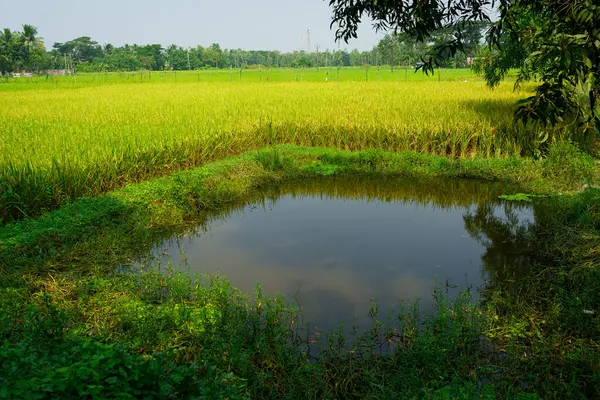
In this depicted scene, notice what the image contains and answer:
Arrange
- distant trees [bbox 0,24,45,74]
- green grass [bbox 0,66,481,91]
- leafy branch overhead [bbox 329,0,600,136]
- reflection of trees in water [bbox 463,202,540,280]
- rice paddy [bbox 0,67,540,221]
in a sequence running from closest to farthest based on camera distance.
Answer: leafy branch overhead [bbox 329,0,600,136] → reflection of trees in water [bbox 463,202,540,280] → rice paddy [bbox 0,67,540,221] → green grass [bbox 0,66,481,91] → distant trees [bbox 0,24,45,74]

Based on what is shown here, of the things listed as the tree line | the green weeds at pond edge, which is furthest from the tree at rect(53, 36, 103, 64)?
the green weeds at pond edge

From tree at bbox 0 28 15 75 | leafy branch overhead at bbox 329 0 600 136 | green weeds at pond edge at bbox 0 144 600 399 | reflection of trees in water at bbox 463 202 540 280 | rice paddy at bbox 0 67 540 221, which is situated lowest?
reflection of trees in water at bbox 463 202 540 280

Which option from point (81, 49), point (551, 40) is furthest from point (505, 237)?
point (81, 49)

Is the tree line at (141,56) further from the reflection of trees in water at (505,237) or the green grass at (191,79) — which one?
the reflection of trees in water at (505,237)

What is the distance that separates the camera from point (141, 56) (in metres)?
80.9

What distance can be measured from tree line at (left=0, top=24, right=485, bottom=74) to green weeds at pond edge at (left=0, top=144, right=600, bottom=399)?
157ft

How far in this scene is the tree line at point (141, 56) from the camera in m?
58.4

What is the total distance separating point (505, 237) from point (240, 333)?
3.98 metres

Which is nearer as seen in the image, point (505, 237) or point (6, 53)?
→ point (505, 237)

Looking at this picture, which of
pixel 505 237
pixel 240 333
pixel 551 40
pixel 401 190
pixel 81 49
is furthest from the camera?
pixel 81 49

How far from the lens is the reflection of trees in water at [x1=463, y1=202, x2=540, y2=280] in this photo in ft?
16.9

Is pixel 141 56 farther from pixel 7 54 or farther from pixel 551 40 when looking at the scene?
pixel 551 40

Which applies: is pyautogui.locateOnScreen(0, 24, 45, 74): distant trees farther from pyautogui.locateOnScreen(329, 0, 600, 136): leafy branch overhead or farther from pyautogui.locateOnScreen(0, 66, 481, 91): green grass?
pyautogui.locateOnScreen(329, 0, 600, 136): leafy branch overhead

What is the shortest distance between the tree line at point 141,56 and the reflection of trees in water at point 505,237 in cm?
4579
